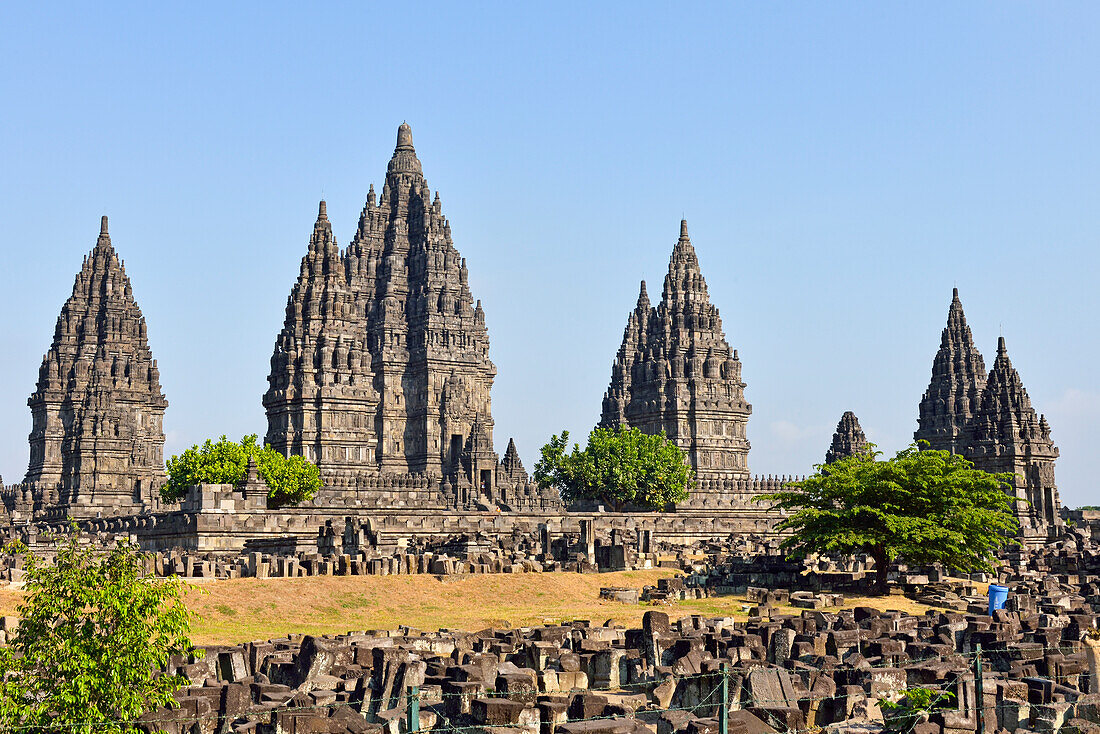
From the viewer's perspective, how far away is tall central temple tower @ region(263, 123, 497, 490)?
9269 cm

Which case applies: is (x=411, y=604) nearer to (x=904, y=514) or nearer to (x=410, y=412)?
(x=904, y=514)

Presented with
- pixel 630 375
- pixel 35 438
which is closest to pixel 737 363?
pixel 630 375

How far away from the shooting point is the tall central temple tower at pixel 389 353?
9269cm

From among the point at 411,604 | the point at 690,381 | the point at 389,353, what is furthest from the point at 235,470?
the point at 690,381

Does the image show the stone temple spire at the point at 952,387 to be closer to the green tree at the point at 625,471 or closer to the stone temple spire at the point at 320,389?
the green tree at the point at 625,471

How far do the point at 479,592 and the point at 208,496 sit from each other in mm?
16349

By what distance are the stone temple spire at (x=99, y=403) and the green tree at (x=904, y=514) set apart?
186 ft

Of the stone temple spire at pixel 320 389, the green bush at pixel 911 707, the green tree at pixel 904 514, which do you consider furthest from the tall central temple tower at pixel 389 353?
the green bush at pixel 911 707

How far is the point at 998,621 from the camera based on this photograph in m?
34.2

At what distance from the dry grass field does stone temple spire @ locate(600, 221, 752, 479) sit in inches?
2204

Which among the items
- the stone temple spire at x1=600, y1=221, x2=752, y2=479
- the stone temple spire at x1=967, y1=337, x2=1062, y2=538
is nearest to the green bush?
the stone temple spire at x1=967, y1=337, x2=1062, y2=538

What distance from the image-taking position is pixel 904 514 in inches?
2007

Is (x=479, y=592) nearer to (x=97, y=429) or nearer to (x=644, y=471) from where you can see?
(x=644, y=471)

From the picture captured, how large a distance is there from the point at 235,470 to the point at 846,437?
63.7 meters
